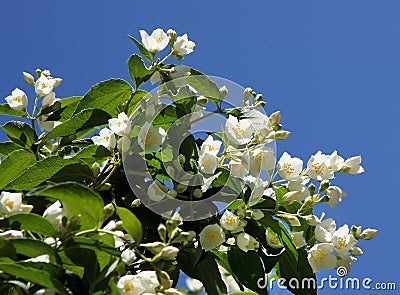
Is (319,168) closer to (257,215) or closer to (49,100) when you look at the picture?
(257,215)

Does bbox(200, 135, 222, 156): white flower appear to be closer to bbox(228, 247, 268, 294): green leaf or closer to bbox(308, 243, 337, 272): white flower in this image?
bbox(228, 247, 268, 294): green leaf

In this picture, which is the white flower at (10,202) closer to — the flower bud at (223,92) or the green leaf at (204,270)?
the green leaf at (204,270)

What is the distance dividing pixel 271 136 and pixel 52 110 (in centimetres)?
60

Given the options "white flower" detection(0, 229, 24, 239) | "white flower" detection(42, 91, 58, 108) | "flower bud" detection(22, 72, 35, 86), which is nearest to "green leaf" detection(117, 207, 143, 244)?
"white flower" detection(0, 229, 24, 239)

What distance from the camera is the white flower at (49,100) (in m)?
1.52

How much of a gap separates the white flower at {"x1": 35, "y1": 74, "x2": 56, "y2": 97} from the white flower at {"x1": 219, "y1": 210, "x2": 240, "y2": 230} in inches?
24.9

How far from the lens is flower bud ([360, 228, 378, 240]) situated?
1.44m

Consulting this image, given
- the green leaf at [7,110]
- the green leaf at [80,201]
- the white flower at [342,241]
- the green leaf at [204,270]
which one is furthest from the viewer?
the green leaf at [7,110]

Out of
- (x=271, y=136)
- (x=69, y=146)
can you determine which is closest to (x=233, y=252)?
(x=271, y=136)

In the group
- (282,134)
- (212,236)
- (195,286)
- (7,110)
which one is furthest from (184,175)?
(195,286)

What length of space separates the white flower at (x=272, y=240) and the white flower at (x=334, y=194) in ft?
0.62

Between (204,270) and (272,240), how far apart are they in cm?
20

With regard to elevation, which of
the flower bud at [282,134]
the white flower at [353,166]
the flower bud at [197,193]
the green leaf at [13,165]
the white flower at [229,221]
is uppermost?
the white flower at [353,166]

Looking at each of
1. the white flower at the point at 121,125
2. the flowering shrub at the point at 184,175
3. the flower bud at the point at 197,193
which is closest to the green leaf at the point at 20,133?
the flowering shrub at the point at 184,175
